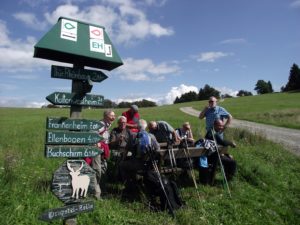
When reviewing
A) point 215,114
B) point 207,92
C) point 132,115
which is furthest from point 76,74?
point 207,92

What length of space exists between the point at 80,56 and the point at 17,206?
2.41m

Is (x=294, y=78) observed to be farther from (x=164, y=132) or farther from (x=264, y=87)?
(x=164, y=132)

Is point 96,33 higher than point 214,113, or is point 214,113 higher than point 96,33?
point 96,33

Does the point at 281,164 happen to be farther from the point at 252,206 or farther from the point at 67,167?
the point at 67,167

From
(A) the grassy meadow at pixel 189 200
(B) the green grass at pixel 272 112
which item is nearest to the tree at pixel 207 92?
(B) the green grass at pixel 272 112

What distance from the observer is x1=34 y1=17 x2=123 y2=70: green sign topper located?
4168 millimetres

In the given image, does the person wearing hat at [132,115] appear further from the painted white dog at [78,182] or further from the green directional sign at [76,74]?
the painted white dog at [78,182]

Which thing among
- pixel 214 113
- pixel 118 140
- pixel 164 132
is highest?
pixel 214 113

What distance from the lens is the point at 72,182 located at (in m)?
4.21

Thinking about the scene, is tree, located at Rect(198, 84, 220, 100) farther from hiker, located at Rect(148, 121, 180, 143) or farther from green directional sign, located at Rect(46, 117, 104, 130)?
green directional sign, located at Rect(46, 117, 104, 130)

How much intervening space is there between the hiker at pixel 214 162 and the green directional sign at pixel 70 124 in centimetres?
367

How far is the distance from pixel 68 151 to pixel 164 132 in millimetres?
4304

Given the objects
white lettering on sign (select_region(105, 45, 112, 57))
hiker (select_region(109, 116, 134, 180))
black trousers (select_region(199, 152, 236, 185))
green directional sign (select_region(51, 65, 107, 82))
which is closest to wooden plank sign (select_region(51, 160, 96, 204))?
green directional sign (select_region(51, 65, 107, 82))

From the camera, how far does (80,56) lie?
4.32 metres
